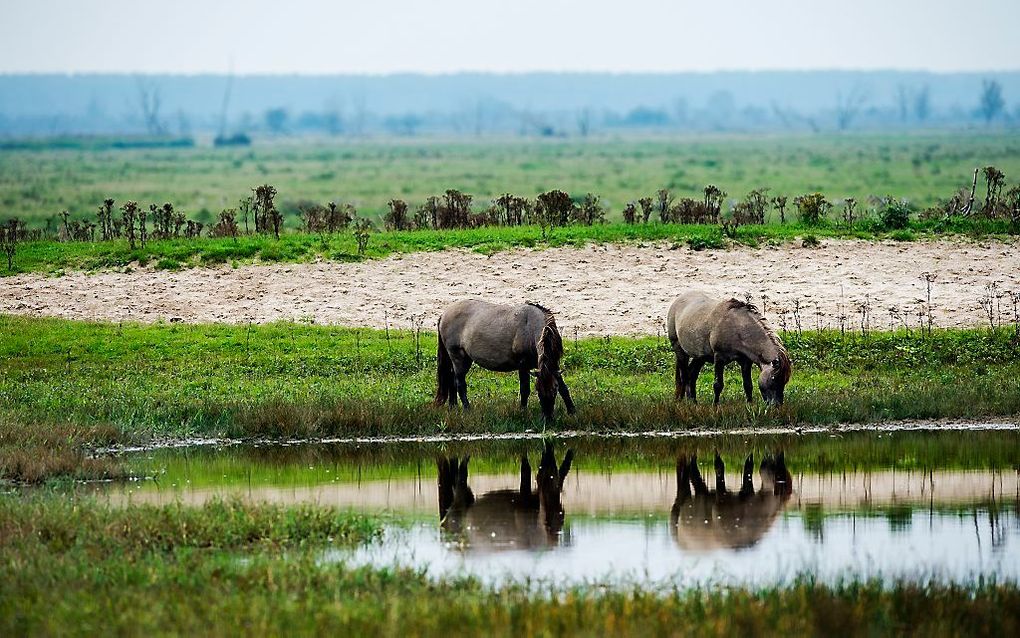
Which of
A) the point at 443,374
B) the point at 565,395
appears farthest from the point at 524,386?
the point at 443,374

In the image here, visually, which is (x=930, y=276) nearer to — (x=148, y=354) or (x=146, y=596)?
(x=148, y=354)

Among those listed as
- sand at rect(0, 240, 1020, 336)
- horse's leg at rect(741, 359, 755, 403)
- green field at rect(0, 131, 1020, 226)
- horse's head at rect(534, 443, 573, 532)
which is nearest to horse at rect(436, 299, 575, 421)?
horse's head at rect(534, 443, 573, 532)

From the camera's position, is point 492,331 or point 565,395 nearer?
point 565,395

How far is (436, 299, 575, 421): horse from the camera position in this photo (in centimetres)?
2069

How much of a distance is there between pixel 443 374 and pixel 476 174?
78.9 m

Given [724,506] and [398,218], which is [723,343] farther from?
[398,218]

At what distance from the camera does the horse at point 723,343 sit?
68.9ft

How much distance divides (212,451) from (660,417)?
5.99 meters

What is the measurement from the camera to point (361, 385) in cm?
2348

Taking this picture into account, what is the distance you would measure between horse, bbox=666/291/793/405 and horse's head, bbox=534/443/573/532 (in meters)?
3.01

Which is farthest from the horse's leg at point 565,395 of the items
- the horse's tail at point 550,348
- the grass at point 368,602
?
the grass at point 368,602

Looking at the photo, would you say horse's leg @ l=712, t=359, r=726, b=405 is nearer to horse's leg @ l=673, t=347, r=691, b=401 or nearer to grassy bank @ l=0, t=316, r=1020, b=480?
grassy bank @ l=0, t=316, r=1020, b=480

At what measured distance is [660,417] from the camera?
20969mm

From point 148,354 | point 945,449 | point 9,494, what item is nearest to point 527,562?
point 9,494
